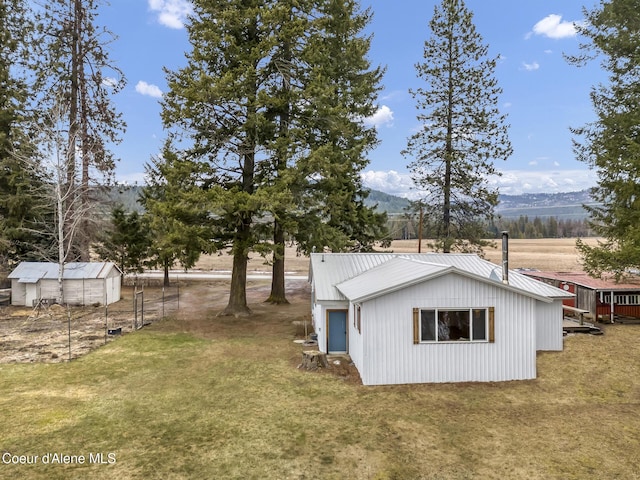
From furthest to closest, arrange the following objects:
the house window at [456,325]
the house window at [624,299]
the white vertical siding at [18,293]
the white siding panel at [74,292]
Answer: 1. the white vertical siding at [18,293]
2. the white siding panel at [74,292]
3. the house window at [624,299]
4. the house window at [456,325]

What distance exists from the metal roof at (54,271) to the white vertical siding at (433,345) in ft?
65.2

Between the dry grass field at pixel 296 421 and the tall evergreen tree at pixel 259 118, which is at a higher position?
the tall evergreen tree at pixel 259 118

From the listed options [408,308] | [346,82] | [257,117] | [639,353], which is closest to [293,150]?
[257,117]

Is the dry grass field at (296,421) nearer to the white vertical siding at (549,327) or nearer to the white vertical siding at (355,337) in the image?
the white vertical siding at (549,327)

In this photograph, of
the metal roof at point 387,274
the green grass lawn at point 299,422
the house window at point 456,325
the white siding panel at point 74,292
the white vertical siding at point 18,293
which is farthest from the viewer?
the white vertical siding at point 18,293

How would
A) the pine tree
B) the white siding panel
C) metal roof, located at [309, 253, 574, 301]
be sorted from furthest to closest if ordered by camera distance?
the white siding panel → the pine tree → metal roof, located at [309, 253, 574, 301]

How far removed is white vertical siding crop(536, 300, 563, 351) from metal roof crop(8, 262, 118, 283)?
23774mm

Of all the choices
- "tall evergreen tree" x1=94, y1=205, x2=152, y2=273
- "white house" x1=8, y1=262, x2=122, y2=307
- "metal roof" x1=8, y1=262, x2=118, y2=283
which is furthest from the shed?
"tall evergreen tree" x1=94, y1=205, x2=152, y2=273

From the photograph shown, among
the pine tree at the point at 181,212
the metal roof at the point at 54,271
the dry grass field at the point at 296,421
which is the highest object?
the pine tree at the point at 181,212

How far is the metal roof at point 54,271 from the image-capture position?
80.1ft

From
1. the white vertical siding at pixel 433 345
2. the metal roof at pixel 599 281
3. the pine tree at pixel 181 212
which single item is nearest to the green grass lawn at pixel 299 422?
the white vertical siding at pixel 433 345

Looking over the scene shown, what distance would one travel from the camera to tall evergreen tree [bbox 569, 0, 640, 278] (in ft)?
55.7

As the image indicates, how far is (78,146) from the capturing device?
91.1 feet

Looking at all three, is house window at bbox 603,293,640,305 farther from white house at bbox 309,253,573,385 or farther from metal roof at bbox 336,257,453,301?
Result: metal roof at bbox 336,257,453,301
